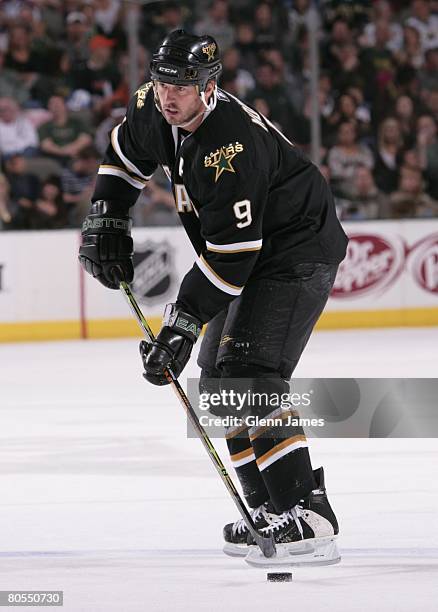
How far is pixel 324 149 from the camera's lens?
10258 millimetres

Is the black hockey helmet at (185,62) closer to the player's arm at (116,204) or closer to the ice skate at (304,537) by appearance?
the player's arm at (116,204)

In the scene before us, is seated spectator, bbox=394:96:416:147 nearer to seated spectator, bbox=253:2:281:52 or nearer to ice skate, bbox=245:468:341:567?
seated spectator, bbox=253:2:281:52

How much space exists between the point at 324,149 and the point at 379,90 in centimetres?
91

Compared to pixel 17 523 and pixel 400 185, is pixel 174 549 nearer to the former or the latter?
pixel 17 523

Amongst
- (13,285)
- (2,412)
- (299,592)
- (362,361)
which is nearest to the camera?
(299,592)

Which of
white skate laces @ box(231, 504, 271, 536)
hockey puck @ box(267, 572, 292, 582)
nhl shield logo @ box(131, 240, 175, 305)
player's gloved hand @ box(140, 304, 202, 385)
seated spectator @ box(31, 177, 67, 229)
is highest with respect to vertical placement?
seated spectator @ box(31, 177, 67, 229)

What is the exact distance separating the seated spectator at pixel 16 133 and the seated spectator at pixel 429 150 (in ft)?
10.2

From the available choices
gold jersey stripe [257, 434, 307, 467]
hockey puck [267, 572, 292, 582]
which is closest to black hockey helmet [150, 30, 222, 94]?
gold jersey stripe [257, 434, 307, 467]

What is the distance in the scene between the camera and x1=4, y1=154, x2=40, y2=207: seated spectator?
31.1 feet

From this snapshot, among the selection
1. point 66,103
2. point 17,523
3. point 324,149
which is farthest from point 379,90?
point 17,523

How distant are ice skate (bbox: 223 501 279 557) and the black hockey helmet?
119cm

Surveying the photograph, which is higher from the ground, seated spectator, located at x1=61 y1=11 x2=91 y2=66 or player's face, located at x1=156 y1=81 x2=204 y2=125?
seated spectator, located at x1=61 y1=11 x2=91 y2=66

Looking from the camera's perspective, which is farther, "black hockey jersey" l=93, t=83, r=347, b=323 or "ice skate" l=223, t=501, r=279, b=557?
"ice skate" l=223, t=501, r=279, b=557

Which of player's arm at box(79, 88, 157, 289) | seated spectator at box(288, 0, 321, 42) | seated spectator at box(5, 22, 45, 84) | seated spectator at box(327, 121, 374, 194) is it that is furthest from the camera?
seated spectator at box(288, 0, 321, 42)
